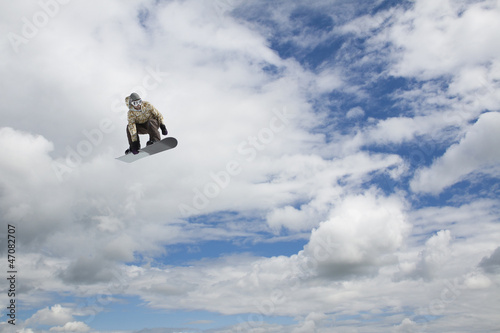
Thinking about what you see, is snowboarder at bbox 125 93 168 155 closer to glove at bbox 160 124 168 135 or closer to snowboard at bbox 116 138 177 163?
glove at bbox 160 124 168 135

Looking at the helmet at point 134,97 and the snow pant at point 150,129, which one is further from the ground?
the helmet at point 134,97

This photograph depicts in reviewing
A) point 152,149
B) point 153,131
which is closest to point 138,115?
point 153,131

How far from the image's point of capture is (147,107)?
2364 centimetres

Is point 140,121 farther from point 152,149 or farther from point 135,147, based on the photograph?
point 152,149

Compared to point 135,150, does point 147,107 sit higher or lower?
higher

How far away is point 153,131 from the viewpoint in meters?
23.9

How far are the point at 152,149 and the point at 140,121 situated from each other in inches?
62.7

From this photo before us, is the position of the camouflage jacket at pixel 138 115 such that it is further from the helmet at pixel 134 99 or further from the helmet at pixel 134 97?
the helmet at pixel 134 97

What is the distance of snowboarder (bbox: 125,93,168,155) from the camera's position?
2325 centimetres

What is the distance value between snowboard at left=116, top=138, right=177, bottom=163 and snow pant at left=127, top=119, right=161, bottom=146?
60 cm

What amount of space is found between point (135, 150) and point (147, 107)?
236 cm

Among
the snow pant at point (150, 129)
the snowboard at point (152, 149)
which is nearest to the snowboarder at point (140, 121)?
the snow pant at point (150, 129)

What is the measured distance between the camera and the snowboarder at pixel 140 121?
23.2m

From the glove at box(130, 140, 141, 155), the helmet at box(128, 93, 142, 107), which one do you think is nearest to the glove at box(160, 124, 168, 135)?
the glove at box(130, 140, 141, 155)
